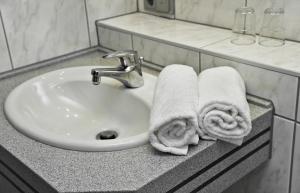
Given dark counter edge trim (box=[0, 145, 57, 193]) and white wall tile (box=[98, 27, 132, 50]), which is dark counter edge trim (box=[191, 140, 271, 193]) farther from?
white wall tile (box=[98, 27, 132, 50])

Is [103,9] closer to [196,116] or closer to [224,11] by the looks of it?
[224,11]

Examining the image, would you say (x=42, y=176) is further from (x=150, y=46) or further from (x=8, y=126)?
(x=150, y=46)

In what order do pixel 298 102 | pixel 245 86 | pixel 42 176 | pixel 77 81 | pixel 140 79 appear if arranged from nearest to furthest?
1. pixel 42 176
2. pixel 298 102
3. pixel 245 86
4. pixel 140 79
5. pixel 77 81

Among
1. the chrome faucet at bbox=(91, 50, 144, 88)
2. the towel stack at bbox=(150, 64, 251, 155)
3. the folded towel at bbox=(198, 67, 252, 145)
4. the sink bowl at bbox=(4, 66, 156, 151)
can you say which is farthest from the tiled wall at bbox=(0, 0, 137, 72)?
the folded towel at bbox=(198, 67, 252, 145)

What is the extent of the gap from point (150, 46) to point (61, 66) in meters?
0.35

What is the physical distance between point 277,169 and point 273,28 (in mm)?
421

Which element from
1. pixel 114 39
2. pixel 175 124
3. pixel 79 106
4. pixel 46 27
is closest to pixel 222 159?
pixel 175 124

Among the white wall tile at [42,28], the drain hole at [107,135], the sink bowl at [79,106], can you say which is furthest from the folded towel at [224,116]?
the white wall tile at [42,28]

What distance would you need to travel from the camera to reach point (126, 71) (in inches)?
47.4

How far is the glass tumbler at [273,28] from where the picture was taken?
117 cm

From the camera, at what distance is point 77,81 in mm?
1350

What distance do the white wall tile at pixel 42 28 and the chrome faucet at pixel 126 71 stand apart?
0.37 metres

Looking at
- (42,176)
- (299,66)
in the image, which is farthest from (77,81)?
(299,66)

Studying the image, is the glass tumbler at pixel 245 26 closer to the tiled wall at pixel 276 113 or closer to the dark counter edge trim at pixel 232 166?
the tiled wall at pixel 276 113
